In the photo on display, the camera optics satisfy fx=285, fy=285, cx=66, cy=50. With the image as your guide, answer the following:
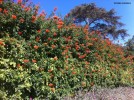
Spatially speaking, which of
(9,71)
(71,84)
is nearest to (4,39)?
(9,71)

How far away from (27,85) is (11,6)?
71.7 inches

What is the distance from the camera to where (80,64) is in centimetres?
872

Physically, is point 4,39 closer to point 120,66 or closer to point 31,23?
point 31,23

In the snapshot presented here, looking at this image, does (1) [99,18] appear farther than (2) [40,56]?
Yes

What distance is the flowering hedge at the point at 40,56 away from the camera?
238 inches

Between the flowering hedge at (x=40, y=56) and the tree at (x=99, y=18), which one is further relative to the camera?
the tree at (x=99, y=18)

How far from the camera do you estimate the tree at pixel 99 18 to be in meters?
35.3

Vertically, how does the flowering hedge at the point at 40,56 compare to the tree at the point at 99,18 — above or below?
below

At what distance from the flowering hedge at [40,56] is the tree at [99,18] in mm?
26020

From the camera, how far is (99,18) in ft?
119

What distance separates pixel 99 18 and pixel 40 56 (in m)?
30.0

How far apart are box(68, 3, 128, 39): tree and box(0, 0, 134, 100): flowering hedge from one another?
85.4 feet

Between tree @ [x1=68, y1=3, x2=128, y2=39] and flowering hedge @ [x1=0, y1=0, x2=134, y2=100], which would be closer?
flowering hedge @ [x1=0, y1=0, x2=134, y2=100]

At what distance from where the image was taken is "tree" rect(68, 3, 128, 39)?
116ft
